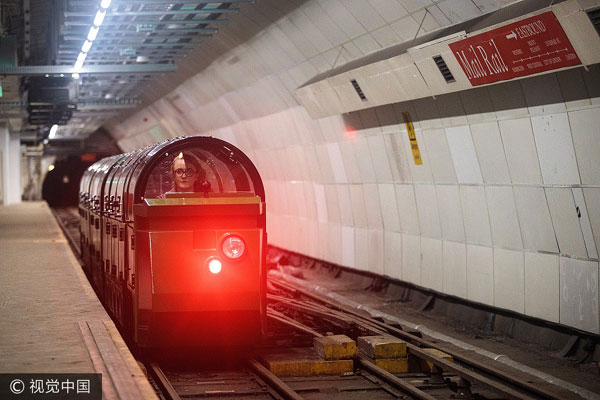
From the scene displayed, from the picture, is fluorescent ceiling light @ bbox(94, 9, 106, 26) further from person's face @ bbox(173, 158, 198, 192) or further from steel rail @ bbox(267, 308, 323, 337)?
steel rail @ bbox(267, 308, 323, 337)

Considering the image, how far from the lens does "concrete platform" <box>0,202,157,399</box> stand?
7.72m

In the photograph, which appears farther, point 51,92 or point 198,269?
point 51,92

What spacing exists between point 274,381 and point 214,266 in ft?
4.83

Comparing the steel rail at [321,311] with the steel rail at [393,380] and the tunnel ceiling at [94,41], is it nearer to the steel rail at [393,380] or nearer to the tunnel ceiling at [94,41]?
the steel rail at [393,380]

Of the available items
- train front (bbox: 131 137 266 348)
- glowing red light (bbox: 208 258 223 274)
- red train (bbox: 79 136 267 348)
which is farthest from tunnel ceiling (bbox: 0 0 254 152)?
glowing red light (bbox: 208 258 223 274)

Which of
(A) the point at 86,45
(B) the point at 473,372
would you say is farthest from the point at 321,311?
(A) the point at 86,45

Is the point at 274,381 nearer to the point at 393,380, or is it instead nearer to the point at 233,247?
the point at 393,380

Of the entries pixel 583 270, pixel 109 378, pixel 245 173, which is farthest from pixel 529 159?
pixel 109 378

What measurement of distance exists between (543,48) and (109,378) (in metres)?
5.90

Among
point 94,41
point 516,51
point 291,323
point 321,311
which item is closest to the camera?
point 516,51

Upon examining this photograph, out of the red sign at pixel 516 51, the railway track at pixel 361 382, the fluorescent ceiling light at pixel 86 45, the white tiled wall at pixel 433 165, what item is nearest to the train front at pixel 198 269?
the railway track at pixel 361 382

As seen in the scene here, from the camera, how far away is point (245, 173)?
11.5 meters

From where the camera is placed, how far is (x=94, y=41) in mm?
20375

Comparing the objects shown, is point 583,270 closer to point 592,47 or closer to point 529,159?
point 529,159
